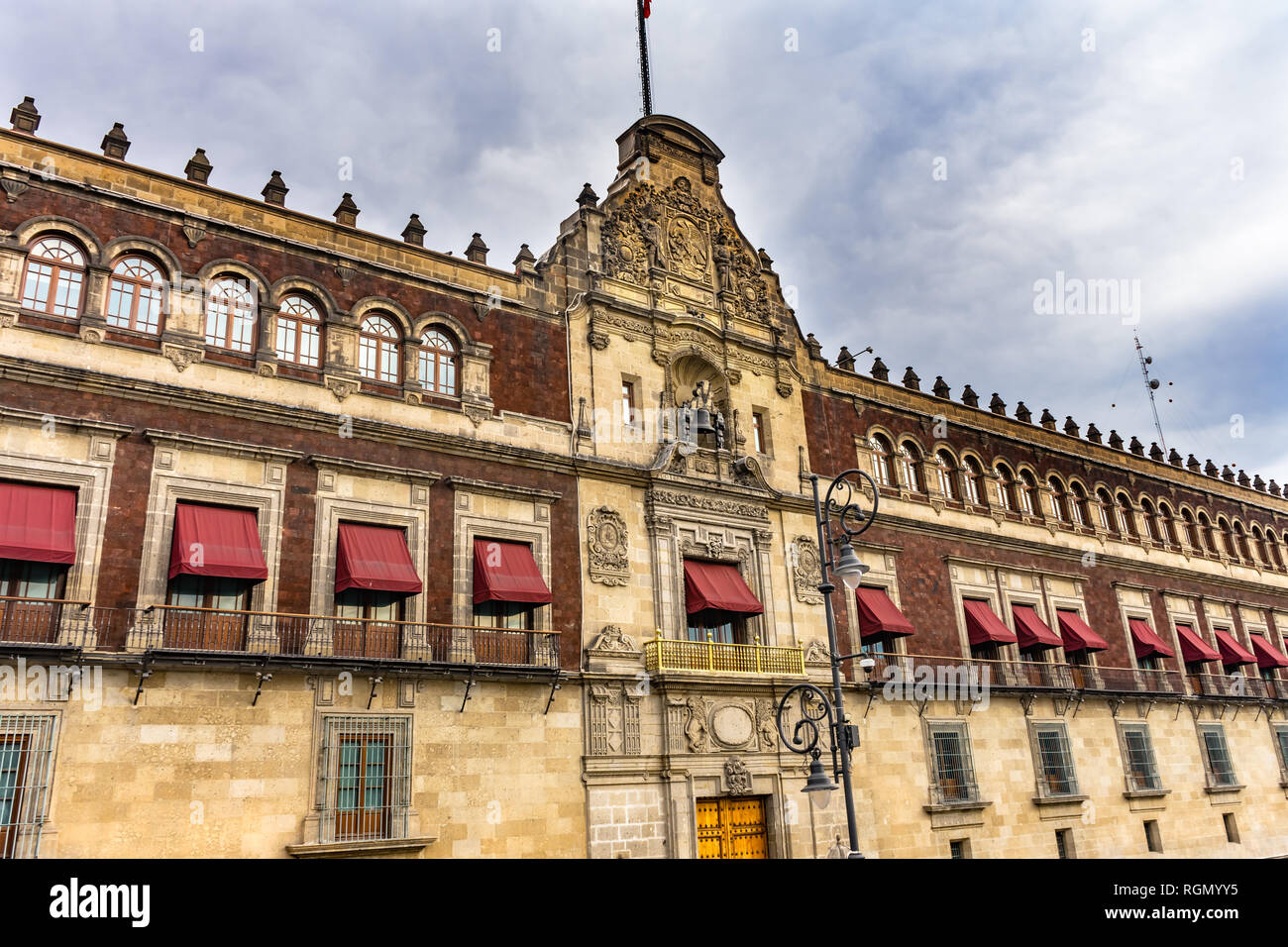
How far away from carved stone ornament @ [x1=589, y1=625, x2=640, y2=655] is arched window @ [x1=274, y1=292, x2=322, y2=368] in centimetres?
862

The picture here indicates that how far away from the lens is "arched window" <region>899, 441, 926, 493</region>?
29.8 metres

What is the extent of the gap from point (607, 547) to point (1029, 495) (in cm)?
1872

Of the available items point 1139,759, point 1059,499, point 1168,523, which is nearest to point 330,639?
point 1139,759

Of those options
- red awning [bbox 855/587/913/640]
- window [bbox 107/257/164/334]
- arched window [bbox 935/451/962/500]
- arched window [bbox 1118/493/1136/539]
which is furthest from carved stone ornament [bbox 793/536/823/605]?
arched window [bbox 1118/493/1136/539]

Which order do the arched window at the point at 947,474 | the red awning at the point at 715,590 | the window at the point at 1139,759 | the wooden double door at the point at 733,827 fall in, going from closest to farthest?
the wooden double door at the point at 733,827 → the red awning at the point at 715,590 → the window at the point at 1139,759 → the arched window at the point at 947,474

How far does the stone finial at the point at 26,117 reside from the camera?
688 inches

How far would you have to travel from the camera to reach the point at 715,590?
23.1 meters

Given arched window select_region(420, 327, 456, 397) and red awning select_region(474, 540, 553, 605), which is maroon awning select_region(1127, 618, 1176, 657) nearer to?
red awning select_region(474, 540, 553, 605)

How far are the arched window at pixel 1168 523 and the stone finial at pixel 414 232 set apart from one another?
31.9m

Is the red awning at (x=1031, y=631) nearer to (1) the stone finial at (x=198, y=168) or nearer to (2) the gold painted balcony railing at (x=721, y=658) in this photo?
(2) the gold painted balcony railing at (x=721, y=658)

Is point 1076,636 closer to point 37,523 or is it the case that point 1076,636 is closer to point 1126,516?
point 1126,516

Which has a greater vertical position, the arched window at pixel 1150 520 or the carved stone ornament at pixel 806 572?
the arched window at pixel 1150 520

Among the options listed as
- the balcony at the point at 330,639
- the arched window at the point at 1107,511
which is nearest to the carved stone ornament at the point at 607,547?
the balcony at the point at 330,639

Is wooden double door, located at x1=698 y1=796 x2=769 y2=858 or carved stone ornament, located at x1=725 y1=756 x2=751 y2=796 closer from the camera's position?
wooden double door, located at x1=698 y1=796 x2=769 y2=858
